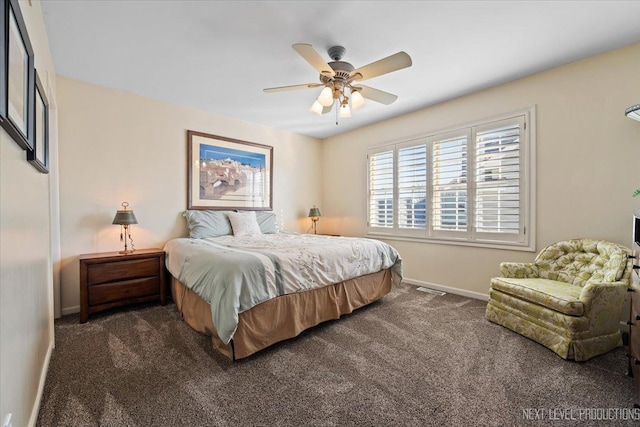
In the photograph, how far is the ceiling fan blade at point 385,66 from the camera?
2.05m

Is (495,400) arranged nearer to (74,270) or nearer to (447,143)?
Answer: (447,143)

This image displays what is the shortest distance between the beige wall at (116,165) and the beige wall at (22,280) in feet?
3.95

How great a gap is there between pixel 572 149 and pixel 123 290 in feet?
15.7

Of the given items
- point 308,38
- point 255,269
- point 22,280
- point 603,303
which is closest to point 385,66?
point 308,38

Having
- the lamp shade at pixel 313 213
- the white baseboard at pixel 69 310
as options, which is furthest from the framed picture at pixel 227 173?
the white baseboard at pixel 69 310

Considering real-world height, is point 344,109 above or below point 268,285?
above

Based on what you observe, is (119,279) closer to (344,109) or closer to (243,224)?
(243,224)

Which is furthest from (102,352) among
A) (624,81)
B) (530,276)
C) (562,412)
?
(624,81)

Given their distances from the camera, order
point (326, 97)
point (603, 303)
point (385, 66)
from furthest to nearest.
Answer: point (326, 97), point (385, 66), point (603, 303)

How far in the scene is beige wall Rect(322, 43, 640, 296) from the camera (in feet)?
8.05

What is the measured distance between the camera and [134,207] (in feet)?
11.1

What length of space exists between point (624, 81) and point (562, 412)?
2.80 meters

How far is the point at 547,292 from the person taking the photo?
7.29 feet

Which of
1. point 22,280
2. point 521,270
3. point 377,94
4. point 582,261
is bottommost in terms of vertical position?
point 521,270
